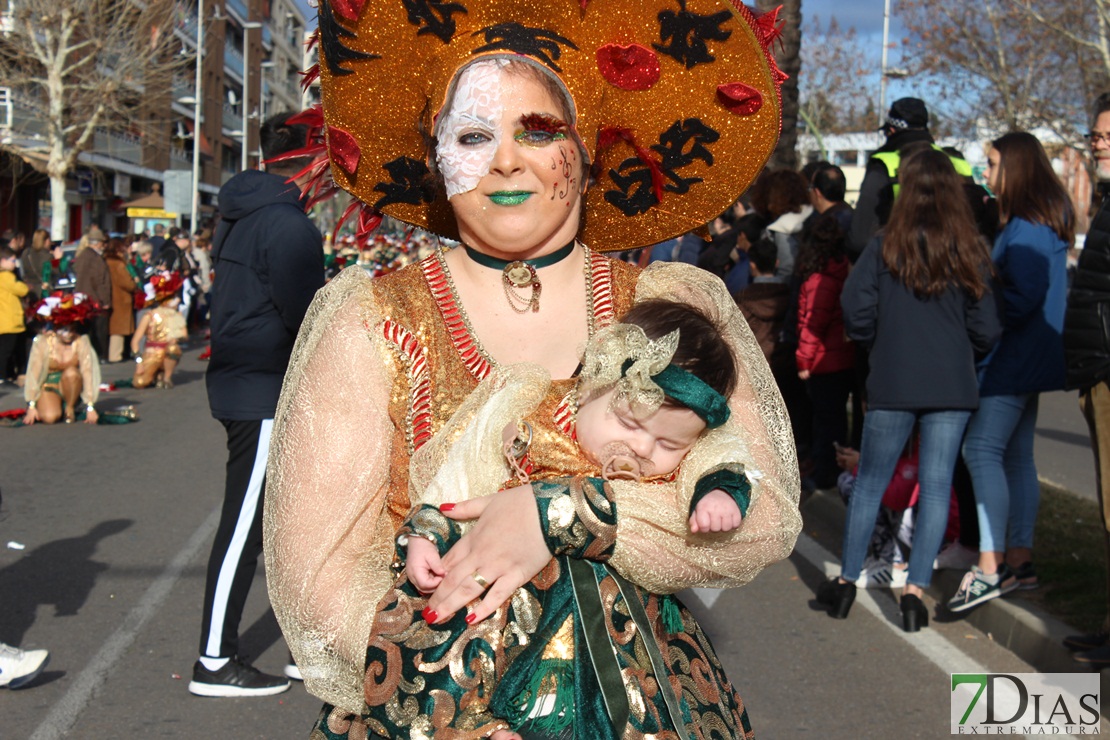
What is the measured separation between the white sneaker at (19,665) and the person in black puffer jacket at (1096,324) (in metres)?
4.28

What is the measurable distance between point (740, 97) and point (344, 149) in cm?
84

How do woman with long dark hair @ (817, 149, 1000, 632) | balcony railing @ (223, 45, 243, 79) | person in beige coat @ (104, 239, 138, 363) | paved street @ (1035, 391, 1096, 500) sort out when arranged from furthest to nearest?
1. balcony railing @ (223, 45, 243, 79)
2. person in beige coat @ (104, 239, 138, 363)
3. paved street @ (1035, 391, 1096, 500)
4. woman with long dark hair @ (817, 149, 1000, 632)

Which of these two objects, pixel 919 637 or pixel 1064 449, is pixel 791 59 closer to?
pixel 1064 449

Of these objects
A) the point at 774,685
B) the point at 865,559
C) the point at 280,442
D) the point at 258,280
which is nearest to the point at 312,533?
the point at 280,442

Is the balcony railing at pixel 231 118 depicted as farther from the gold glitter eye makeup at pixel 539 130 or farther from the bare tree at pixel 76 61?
the gold glitter eye makeup at pixel 539 130

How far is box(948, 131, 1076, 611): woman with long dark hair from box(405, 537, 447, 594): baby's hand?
4.40 meters

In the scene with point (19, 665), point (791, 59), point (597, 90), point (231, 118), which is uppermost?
point (231, 118)

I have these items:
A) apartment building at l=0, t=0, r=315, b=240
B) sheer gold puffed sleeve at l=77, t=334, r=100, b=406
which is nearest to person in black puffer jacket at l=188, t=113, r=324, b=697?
sheer gold puffed sleeve at l=77, t=334, r=100, b=406

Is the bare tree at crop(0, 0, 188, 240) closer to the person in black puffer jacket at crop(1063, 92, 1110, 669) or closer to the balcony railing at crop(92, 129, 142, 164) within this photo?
the balcony railing at crop(92, 129, 142, 164)

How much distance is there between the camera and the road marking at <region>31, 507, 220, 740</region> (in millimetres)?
4688

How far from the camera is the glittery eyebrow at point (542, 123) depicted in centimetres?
231

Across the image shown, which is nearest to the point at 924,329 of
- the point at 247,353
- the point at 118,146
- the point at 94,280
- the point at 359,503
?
the point at 247,353

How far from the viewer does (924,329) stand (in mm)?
5707

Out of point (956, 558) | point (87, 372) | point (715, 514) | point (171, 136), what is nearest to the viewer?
point (715, 514)
